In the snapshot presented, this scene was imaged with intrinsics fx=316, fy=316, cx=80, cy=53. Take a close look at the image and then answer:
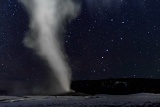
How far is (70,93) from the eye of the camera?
627 ft

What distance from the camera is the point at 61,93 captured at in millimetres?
185875

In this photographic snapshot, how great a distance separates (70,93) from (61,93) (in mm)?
7458
